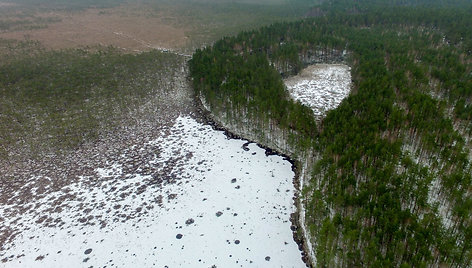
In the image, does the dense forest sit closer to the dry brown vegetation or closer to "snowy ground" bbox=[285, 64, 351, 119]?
"snowy ground" bbox=[285, 64, 351, 119]

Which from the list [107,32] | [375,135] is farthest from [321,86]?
[107,32]

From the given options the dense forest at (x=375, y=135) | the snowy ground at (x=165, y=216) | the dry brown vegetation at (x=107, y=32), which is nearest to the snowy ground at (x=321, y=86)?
the dense forest at (x=375, y=135)

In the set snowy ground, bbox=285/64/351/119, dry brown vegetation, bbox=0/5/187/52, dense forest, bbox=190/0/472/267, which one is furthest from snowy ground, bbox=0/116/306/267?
dry brown vegetation, bbox=0/5/187/52

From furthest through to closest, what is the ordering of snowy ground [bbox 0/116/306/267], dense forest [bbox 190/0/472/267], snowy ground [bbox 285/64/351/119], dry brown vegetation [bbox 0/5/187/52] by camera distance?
→ dry brown vegetation [bbox 0/5/187/52]
snowy ground [bbox 285/64/351/119]
snowy ground [bbox 0/116/306/267]
dense forest [bbox 190/0/472/267]

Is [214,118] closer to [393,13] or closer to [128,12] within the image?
[393,13]

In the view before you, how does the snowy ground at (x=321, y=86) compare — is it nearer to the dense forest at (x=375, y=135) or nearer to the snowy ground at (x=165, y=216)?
the dense forest at (x=375, y=135)

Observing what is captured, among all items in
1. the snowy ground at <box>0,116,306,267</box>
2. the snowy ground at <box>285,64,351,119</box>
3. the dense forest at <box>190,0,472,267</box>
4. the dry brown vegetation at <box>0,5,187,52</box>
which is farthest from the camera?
the dry brown vegetation at <box>0,5,187,52</box>
